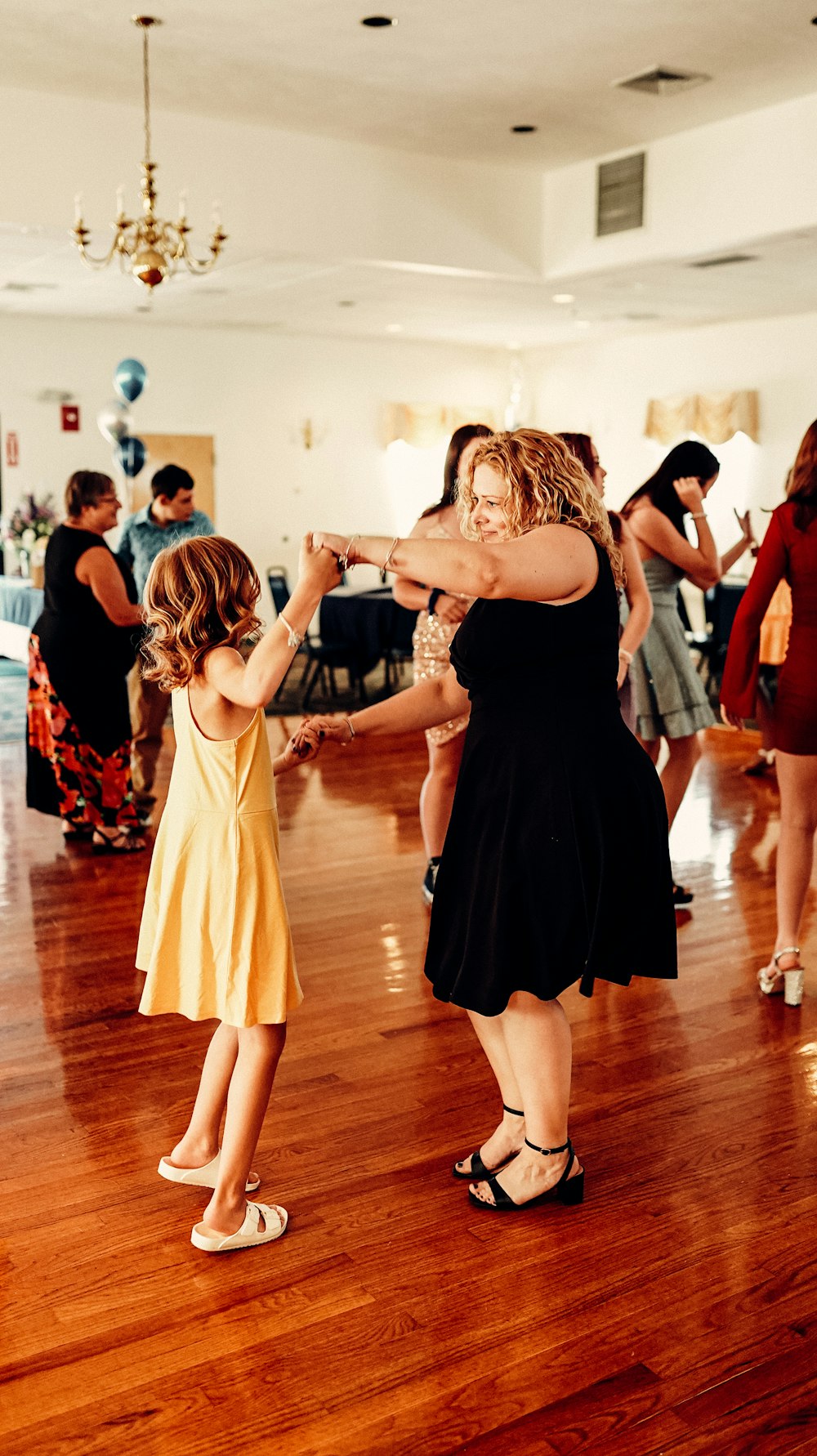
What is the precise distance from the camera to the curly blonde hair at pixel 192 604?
7.72ft

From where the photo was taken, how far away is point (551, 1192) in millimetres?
2686

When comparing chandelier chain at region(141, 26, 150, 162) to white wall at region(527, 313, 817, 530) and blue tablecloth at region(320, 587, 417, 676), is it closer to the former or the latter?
blue tablecloth at region(320, 587, 417, 676)

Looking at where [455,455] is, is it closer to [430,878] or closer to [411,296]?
[430,878]

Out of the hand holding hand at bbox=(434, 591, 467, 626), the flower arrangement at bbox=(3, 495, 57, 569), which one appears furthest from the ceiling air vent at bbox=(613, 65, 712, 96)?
the flower arrangement at bbox=(3, 495, 57, 569)

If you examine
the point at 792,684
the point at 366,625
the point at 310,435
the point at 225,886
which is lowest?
the point at 366,625

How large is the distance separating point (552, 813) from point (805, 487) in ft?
5.25

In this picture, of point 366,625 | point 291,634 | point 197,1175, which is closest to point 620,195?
point 366,625

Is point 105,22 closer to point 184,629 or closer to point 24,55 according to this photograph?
point 24,55

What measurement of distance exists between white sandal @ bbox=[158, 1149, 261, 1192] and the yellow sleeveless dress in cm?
43

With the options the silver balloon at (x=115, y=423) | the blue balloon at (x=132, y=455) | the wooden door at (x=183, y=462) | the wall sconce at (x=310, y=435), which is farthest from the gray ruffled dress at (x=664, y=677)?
the wall sconce at (x=310, y=435)

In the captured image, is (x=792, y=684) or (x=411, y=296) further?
(x=411, y=296)

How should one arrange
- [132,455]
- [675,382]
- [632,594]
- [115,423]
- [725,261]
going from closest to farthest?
[632,594]
[725,261]
[132,455]
[115,423]
[675,382]

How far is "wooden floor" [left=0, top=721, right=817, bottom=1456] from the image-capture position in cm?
204

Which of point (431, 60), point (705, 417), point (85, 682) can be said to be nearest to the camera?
point (85, 682)
